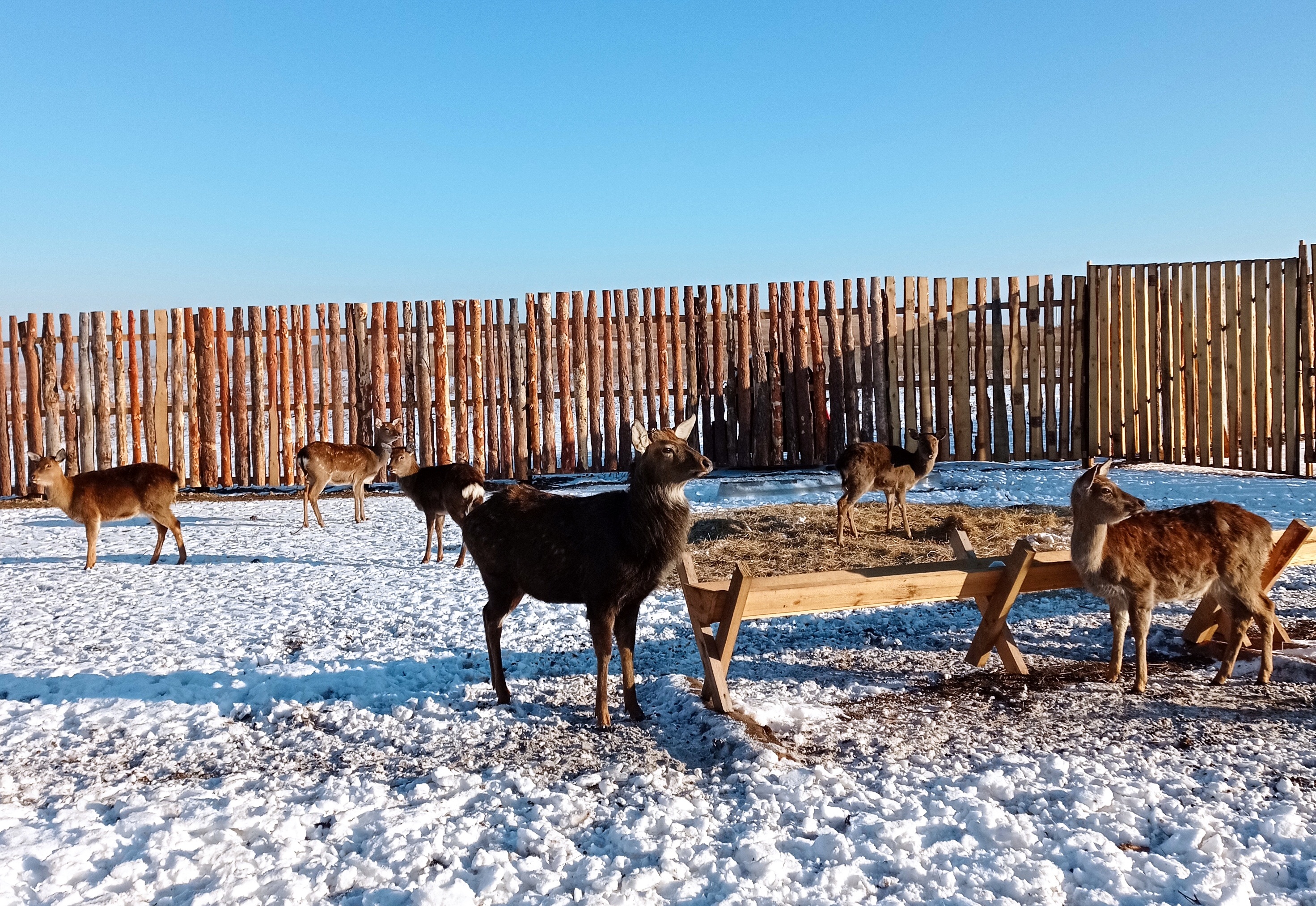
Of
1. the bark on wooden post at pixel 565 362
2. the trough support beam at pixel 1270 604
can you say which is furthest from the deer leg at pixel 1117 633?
the bark on wooden post at pixel 565 362

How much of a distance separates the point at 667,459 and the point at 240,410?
12.1 meters

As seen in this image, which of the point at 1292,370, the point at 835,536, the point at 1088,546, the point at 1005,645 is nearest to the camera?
the point at 1088,546

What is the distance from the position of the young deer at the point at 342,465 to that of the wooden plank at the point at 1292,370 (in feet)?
39.3

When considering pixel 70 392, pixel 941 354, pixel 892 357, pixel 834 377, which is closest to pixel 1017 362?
pixel 941 354

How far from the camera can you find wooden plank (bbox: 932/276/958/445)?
48.6ft

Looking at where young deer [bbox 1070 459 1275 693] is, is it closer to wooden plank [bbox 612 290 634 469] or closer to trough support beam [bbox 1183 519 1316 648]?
trough support beam [bbox 1183 519 1316 648]

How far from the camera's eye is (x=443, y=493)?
31.7 feet

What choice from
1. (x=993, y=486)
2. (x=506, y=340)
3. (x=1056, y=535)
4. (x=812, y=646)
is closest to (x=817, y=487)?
(x=993, y=486)

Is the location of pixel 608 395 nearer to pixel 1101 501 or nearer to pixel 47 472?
pixel 47 472

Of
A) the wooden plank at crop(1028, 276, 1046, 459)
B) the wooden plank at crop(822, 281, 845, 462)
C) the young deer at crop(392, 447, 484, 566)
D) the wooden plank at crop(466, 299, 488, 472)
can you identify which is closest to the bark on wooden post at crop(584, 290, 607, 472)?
the wooden plank at crop(466, 299, 488, 472)

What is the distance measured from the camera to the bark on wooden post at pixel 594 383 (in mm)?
Answer: 15008

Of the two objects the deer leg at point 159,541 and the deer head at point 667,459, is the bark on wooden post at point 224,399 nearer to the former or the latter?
the deer leg at point 159,541

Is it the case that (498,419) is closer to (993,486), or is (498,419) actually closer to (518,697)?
(993,486)

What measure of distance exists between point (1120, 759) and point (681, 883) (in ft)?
7.49
